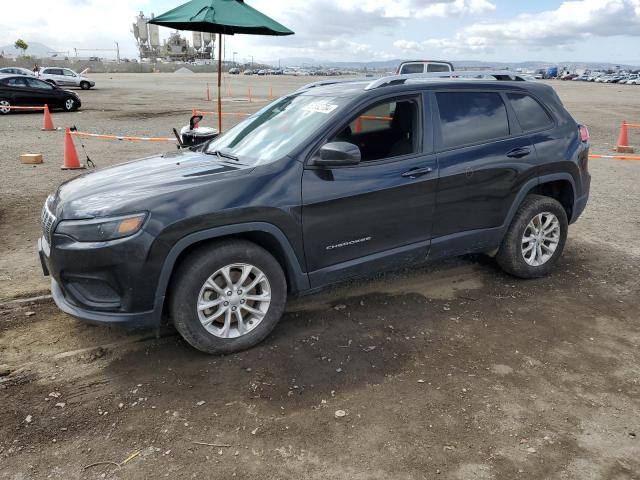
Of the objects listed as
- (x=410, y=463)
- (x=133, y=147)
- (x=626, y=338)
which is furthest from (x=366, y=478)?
(x=133, y=147)

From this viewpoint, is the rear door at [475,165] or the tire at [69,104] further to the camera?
the tire at [69,104]

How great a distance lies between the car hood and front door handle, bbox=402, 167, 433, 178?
1208mm

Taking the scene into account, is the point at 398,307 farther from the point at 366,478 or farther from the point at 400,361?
the point at 366,478

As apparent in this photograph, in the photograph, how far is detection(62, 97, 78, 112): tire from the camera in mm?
20641

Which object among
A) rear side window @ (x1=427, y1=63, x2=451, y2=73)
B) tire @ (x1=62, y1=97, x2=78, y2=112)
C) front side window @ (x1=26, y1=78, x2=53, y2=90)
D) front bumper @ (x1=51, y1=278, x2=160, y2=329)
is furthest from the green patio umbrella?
front side window @ (x1=26, y1=78, x2=53, y2=90)

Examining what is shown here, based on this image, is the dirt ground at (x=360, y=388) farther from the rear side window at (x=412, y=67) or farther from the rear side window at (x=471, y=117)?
the rear side window at (x=412, y=67)

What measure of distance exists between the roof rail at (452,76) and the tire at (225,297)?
1.63m

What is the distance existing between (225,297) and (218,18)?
15.1 feet

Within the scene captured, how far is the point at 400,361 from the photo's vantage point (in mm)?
3521

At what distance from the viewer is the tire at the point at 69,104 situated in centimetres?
2064

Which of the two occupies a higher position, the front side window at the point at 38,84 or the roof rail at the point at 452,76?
the front side window at the point at 38,84

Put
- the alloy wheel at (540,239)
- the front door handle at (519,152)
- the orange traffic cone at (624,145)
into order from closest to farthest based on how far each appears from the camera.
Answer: the front door handle at (519,152) < the alloy wheel at (540,239) < the orange traffic cone at (624,145)

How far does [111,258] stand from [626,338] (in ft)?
12.0

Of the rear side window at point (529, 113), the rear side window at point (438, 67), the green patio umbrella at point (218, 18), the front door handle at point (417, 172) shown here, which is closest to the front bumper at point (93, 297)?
the front door handle at point (417, 172)
